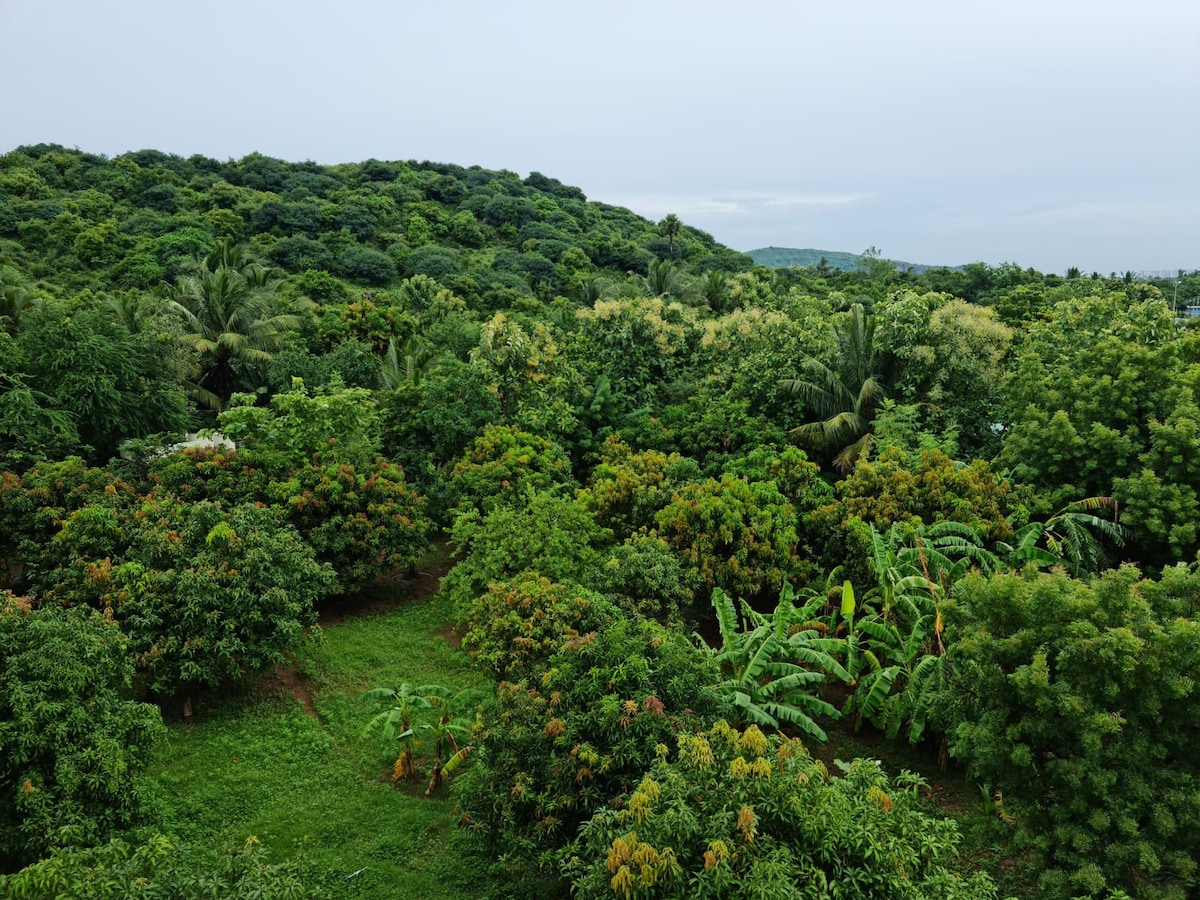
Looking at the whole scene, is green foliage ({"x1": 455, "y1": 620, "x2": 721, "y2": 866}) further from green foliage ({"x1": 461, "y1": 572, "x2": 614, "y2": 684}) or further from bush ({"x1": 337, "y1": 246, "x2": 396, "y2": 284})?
bush ({"x1": 337, "y1": 246, "x2": 396, "y2": 284})

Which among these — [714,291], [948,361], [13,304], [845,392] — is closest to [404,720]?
[845,392]

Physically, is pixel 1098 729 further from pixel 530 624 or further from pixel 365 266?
pixel 365 266

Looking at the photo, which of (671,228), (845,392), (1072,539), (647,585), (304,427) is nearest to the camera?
(647,585)

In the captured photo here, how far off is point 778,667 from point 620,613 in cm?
214

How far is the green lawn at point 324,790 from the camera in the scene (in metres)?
7.41

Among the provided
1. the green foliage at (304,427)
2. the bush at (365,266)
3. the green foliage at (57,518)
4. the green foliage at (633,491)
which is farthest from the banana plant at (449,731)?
the bush at (365,266)

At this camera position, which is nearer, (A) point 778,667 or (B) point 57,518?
(A) point 778,667

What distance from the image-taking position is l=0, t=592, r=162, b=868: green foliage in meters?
6.20

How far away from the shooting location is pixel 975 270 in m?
46.2

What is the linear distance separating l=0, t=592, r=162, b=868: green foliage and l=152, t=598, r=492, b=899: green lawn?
119cm

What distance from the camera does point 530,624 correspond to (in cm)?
870

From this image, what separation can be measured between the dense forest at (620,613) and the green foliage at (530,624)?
2.0 inches

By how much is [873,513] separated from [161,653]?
32.7 feet

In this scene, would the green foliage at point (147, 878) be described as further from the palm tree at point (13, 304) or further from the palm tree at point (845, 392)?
the palm tree at point (13, 304)
